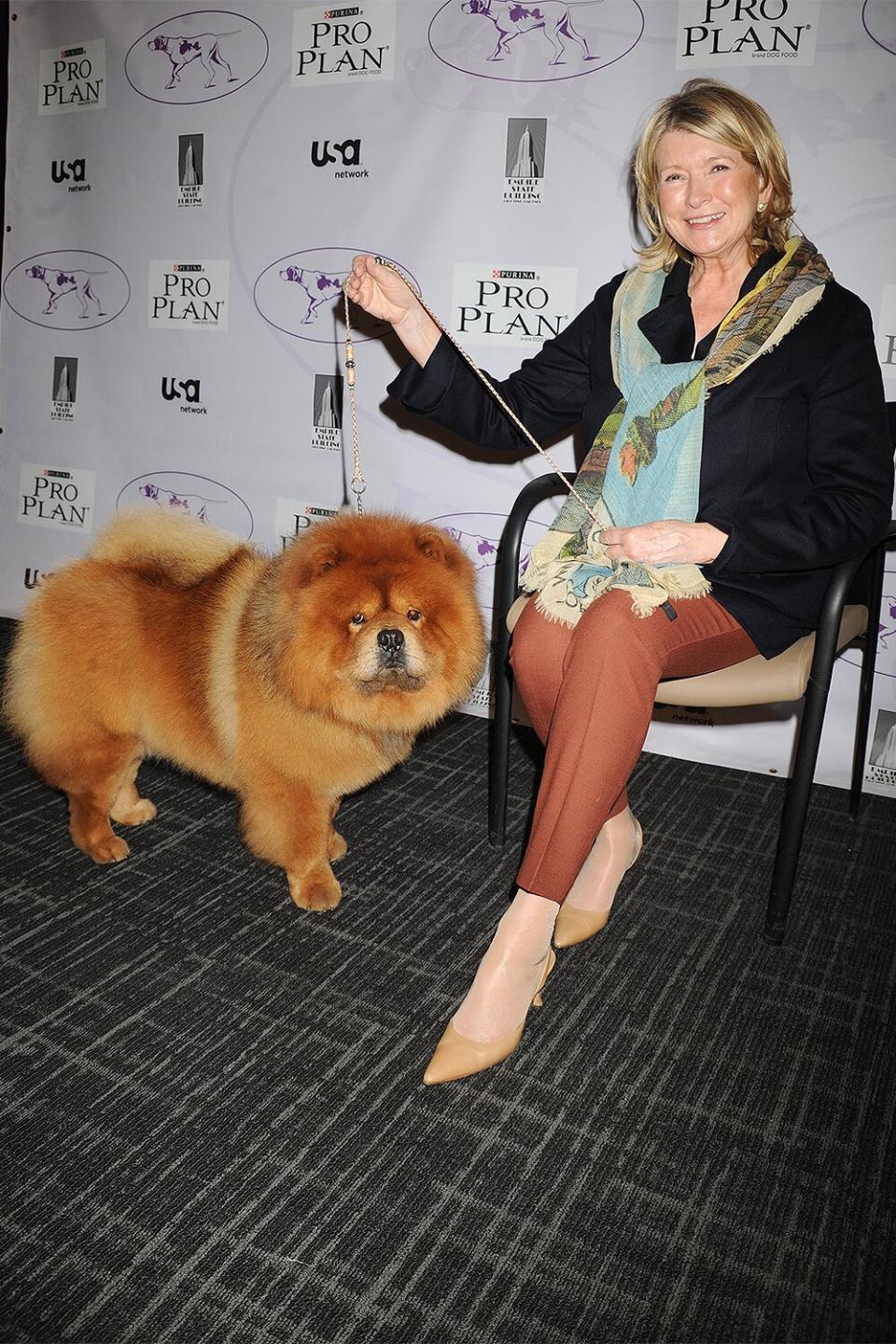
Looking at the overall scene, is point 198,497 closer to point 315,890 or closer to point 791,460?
point 315,890

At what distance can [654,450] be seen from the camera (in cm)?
184

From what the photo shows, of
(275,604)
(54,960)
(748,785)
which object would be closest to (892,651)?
(748,785)

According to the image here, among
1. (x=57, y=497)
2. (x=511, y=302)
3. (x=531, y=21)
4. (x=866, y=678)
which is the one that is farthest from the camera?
(x=57, y=497)

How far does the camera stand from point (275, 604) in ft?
6.24

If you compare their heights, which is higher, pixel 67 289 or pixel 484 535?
pixel 67 289

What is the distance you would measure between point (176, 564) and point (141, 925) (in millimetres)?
791

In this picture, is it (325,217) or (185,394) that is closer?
(325,217)

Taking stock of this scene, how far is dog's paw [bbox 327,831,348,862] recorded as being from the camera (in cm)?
227

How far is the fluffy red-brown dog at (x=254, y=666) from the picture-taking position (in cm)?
182

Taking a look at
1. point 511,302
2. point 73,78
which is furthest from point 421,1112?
point 73,78

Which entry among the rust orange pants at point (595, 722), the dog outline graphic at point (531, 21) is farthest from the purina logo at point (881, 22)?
the rust orange pants at point (595, 722)

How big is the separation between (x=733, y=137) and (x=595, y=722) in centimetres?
113

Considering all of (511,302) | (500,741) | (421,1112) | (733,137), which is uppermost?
(733,137)

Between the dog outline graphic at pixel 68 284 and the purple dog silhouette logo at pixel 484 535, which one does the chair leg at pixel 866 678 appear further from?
the dog outline graphic at pixel 68 284
